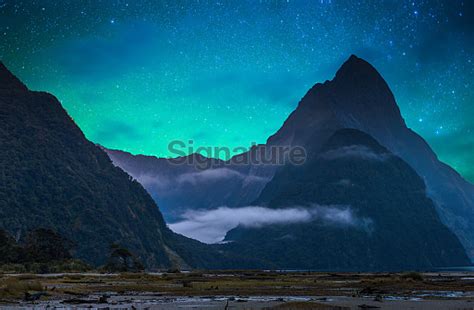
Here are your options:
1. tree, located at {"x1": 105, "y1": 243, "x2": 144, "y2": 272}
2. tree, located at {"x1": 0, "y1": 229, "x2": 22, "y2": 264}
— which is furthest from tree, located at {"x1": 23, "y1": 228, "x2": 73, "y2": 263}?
tree, located at {"x1": 105, "y1": 243, "x2": 144, "y2": 272}

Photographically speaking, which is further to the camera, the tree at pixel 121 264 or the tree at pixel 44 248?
the tree at pixel 121 264

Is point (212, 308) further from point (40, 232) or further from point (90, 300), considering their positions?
point (40, 232)

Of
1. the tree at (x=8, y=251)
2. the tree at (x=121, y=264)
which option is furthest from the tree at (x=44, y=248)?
the tree at (x=121, y=264)

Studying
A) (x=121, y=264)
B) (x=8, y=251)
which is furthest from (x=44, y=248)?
(x=121, y=264)

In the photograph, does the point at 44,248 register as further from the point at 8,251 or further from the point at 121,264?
the point at 121,264

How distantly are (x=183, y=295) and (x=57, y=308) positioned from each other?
64.9 feet

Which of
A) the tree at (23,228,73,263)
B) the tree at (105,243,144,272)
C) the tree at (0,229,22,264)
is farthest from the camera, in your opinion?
the tree at (105,243,144,272)

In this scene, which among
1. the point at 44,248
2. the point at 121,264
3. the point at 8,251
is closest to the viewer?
the point at 8,251

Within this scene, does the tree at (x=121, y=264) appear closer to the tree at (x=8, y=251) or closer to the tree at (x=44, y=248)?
Answer: the tree at (x=44, y=248)

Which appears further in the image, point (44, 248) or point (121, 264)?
point (121, 264)

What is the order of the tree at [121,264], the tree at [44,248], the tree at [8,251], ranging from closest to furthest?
the tree at [8,251], the tree at [44,248], the tree at [121,264]

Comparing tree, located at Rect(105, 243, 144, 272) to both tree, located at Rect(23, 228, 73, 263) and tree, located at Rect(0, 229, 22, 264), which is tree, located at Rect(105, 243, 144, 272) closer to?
tree, located at Rect(23, 228, 73, 263)

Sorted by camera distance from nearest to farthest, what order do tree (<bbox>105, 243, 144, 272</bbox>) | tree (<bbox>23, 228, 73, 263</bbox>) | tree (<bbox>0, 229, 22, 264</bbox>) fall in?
tree (<bbox>0, 229, 22, 264</bbox>)
tree (<bbox>23, 228, 73, 263</bbox>)
tree (<bbox>105, 243, 144, 272</bbox>)

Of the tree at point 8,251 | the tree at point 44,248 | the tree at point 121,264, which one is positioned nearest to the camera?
the tree at point 8,251
